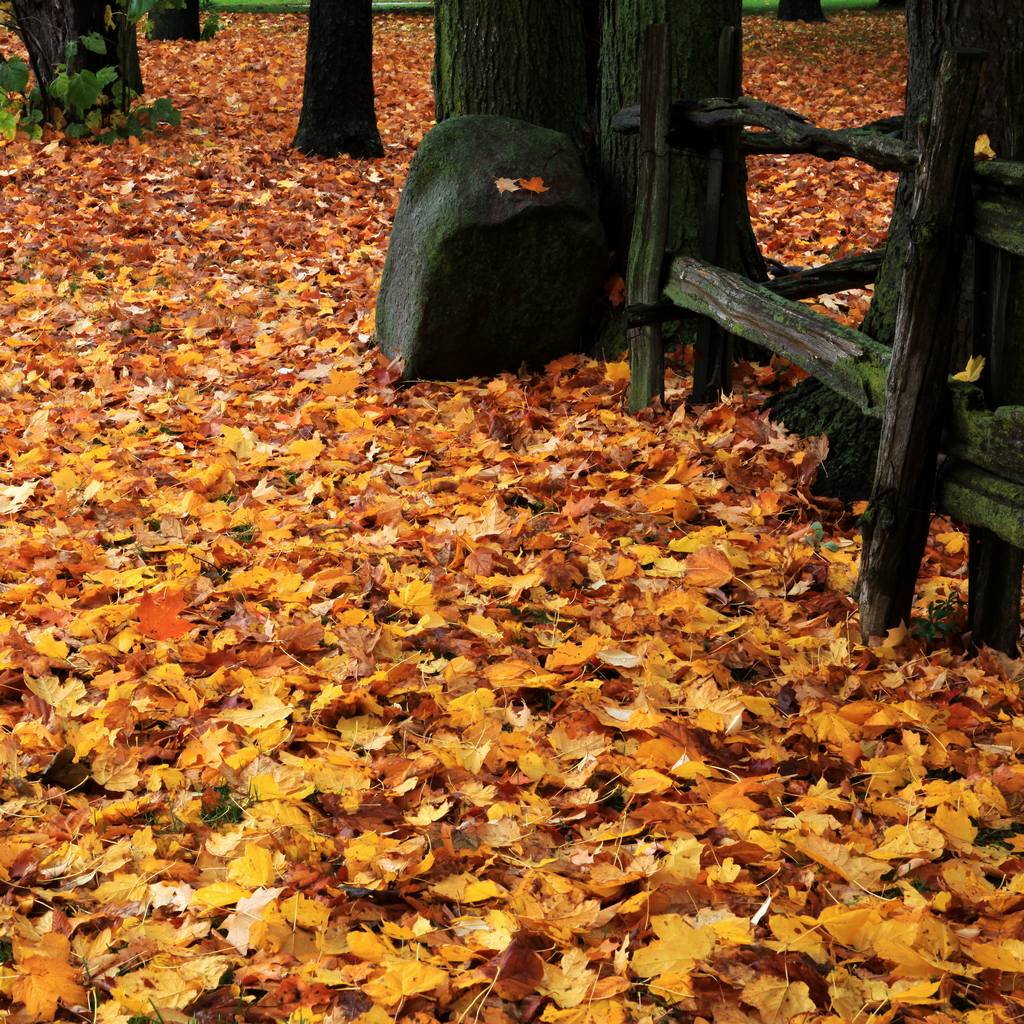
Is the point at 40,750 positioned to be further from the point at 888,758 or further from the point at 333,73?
the point at 333,73

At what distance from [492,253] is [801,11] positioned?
15844 millimetres

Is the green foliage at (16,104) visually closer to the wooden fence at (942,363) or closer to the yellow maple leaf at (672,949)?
the wooden fence at (942,363)

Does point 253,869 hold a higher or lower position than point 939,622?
lower

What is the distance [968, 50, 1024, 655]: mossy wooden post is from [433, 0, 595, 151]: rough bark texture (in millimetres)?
3121

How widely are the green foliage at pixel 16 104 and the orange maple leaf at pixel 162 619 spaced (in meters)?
7.65

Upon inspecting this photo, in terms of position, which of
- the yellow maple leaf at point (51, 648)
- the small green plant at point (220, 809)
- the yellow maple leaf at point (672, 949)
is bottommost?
the small green plant at point (220, 809)

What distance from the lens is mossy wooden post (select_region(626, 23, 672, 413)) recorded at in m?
4.78

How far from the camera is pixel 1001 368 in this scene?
124 inches

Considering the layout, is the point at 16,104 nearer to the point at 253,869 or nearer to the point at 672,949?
the point at 253,869

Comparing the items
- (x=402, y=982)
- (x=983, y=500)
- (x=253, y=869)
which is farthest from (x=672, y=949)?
(x=983, y=500)

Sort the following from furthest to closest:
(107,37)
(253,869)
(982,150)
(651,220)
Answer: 1. (107,37)
2. (651,220)
3. (982,150)
4. (253,869)

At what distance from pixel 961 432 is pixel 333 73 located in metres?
7.99

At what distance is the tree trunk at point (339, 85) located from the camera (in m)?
9.85

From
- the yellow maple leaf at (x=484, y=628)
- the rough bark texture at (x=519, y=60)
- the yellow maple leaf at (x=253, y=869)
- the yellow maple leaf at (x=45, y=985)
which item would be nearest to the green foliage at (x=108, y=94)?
the rough bark texture at (x=519, y=60)
